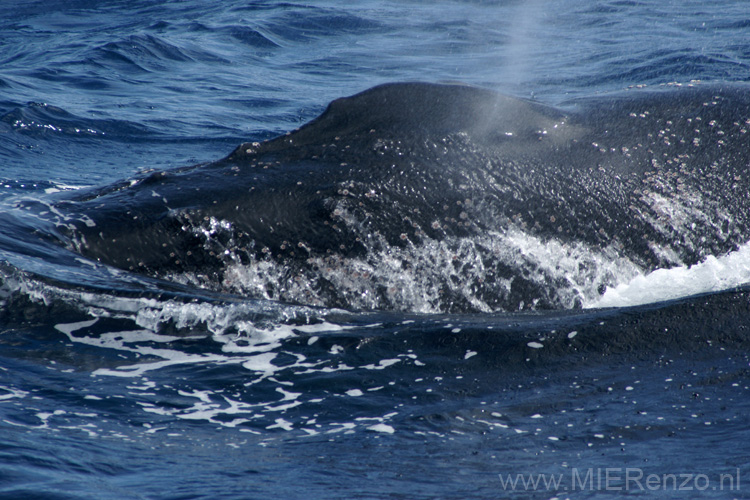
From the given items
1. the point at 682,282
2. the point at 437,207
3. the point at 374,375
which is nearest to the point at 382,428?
the point at 374,375

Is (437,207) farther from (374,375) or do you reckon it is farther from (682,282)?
(682,282)

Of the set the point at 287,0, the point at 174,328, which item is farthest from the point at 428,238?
the point at 287,0

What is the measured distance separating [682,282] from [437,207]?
1.75m

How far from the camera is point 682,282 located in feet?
18.6

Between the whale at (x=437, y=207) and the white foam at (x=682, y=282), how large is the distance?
67mm

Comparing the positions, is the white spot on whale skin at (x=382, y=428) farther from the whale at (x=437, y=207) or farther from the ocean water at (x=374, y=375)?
the whale at (x=437, y=207)

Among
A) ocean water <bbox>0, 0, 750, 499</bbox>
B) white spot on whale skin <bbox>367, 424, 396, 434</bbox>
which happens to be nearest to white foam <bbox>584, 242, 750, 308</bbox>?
ocean water <bbox>0, 0, 750, 499</bbox>

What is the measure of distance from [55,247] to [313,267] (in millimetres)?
1739

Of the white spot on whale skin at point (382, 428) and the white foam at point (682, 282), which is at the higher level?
the white foam at point (682, 282)

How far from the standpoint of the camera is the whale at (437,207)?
18.0 feet

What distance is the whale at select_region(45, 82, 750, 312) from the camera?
5.48m

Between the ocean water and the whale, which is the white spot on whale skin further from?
the whale

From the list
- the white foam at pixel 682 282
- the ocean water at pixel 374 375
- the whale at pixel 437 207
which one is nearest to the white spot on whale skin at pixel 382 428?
the ocean water at pixel 374 375

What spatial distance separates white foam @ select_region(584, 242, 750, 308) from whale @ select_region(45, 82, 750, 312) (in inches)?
2.6
